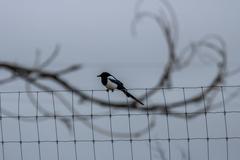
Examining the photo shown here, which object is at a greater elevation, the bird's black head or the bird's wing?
the bird's black head

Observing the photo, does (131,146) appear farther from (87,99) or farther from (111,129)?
(87,99)

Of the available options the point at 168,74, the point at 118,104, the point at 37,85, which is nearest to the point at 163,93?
the point at 168,74

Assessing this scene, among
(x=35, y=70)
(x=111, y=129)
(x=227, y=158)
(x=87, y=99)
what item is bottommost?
(x=227, y=158)

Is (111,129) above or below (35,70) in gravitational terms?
below

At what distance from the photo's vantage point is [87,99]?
1.49m

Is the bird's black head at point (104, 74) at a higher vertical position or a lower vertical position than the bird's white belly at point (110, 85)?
higher

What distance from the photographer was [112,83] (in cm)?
157

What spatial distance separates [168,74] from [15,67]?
0.53 metres

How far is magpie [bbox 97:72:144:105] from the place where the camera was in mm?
1479

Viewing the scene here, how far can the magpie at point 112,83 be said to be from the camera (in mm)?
1479

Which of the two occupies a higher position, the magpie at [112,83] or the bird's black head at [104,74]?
the bird's black head at [104,74]

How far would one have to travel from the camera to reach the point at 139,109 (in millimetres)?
1492

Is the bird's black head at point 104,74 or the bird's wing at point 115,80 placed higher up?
the bird's black head at point 104,74

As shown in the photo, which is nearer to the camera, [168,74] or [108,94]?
[168,74]
